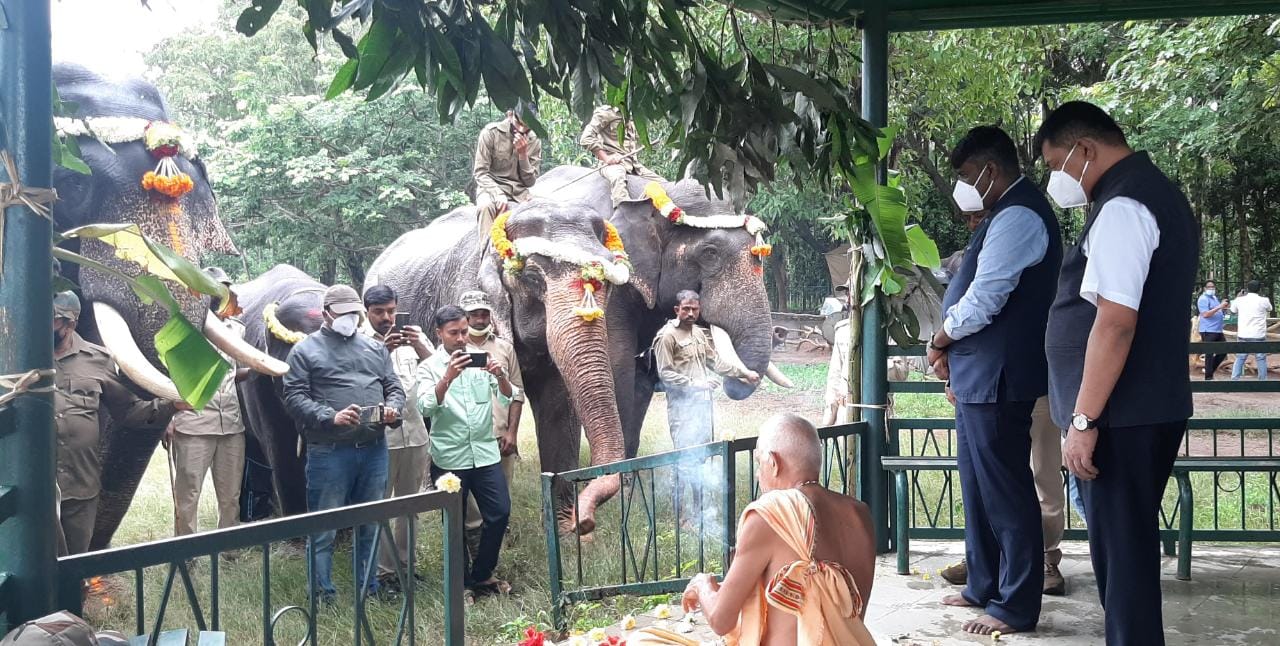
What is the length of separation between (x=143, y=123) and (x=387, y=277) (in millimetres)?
4736

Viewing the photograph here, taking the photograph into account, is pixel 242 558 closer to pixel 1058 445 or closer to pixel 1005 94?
pixel 1058 445

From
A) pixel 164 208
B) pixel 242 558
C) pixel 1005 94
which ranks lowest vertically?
pixel 242 558

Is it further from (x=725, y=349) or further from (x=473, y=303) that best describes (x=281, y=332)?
(x=725, y=349)

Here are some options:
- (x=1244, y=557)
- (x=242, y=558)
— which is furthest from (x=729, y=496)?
(x=242, y=558)

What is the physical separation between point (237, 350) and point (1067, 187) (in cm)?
550

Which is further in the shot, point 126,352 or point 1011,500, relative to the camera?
point 126,352

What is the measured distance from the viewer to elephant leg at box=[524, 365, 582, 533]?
10.7 meters

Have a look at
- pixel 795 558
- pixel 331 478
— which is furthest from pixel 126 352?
pixel 795 558

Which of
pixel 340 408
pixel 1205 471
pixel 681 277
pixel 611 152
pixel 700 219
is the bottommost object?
pixel 1205 471

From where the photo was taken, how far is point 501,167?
32.0 ft

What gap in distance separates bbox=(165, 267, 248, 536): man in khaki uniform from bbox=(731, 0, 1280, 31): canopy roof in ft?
14.0

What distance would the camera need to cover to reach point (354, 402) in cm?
720

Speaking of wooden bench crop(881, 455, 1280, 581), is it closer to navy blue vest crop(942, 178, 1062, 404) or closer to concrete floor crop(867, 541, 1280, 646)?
concrete floor crop(867, 541, 1280, 646)

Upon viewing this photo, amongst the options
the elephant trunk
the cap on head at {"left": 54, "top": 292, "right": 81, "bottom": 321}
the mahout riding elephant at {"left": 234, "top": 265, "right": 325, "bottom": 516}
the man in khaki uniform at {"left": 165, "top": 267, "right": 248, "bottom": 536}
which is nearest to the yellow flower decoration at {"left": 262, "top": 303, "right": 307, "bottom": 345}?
the mahout riding elephant at {"left": 234, "top": 265, "right": 325, "bottom": 516}
